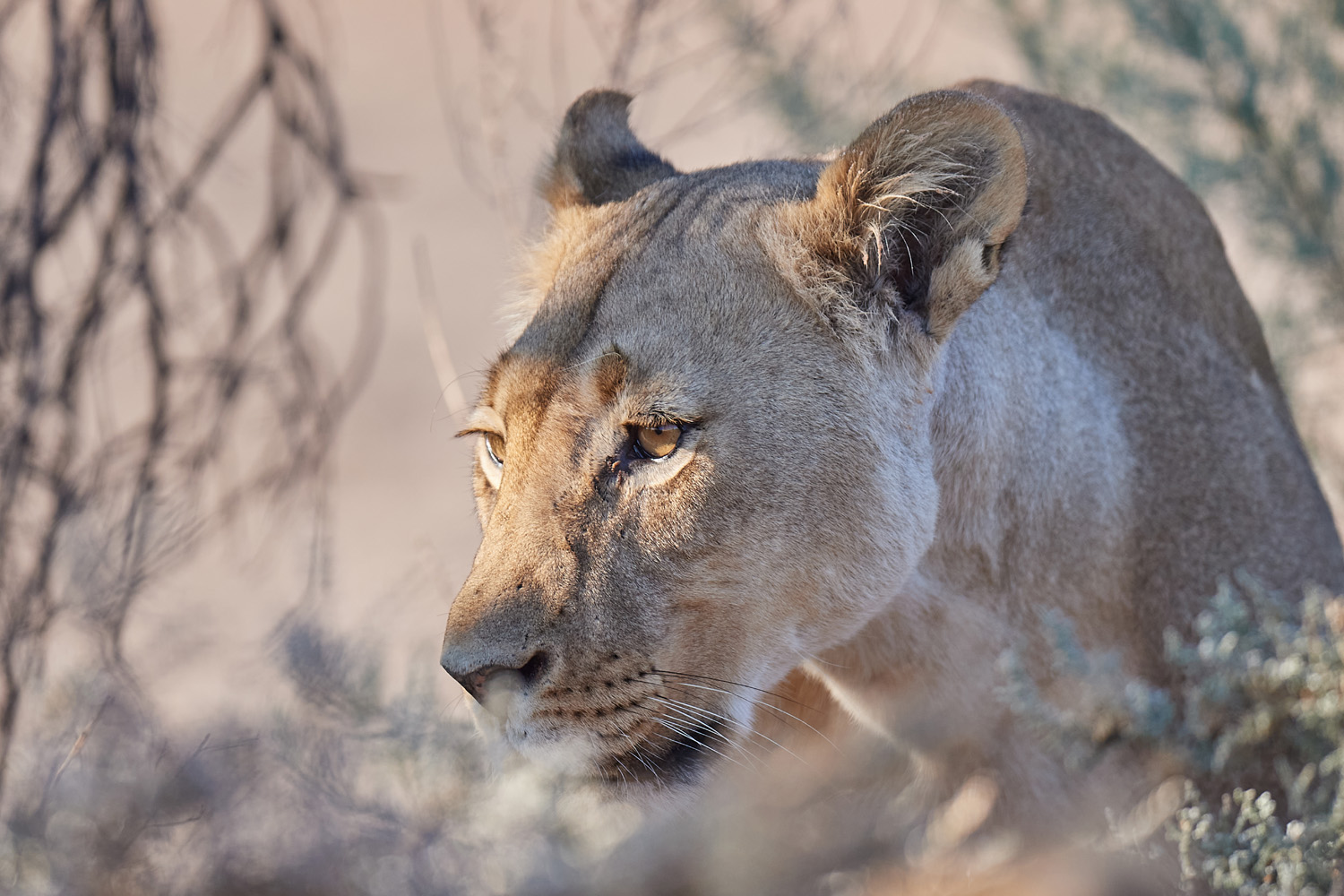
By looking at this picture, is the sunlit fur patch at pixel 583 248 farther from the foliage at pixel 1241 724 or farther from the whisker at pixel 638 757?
the foliage at pixel 1241 724

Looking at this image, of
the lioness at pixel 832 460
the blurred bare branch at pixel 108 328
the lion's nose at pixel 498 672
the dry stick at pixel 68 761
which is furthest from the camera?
the blurred bare branch at pixel 108 328

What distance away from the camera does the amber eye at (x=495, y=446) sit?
8.70 feet

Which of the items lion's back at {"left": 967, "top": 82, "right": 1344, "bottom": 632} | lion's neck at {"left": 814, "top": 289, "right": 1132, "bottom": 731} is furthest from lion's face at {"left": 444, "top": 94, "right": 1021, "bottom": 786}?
lion's back at {"left": 967, "top": 82, "right": 1344, "bottom": 632}

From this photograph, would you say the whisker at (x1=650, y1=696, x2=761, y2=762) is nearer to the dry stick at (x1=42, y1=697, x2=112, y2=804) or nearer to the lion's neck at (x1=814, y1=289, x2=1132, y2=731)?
the lion's neck at (x1=814, y1=289, x2=1132, y2=731)

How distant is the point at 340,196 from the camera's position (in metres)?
3.95

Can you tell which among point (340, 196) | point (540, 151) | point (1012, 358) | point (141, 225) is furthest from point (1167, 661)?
point (141, 225)

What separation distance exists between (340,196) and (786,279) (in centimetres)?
194

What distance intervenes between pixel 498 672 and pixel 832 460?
2.33 feet

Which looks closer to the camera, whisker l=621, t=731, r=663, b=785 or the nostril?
the nostril

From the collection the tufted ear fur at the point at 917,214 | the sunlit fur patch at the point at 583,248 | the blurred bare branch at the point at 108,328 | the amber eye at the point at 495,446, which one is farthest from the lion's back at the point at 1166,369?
the blurred bare branch at the point at 108,328

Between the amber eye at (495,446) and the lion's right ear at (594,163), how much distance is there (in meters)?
0.64

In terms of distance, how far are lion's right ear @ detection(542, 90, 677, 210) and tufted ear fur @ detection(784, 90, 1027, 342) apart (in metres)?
0.62

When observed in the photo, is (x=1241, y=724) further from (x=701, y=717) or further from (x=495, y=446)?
(x=495, y=446)

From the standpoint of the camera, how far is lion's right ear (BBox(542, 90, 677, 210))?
3.01 metres
